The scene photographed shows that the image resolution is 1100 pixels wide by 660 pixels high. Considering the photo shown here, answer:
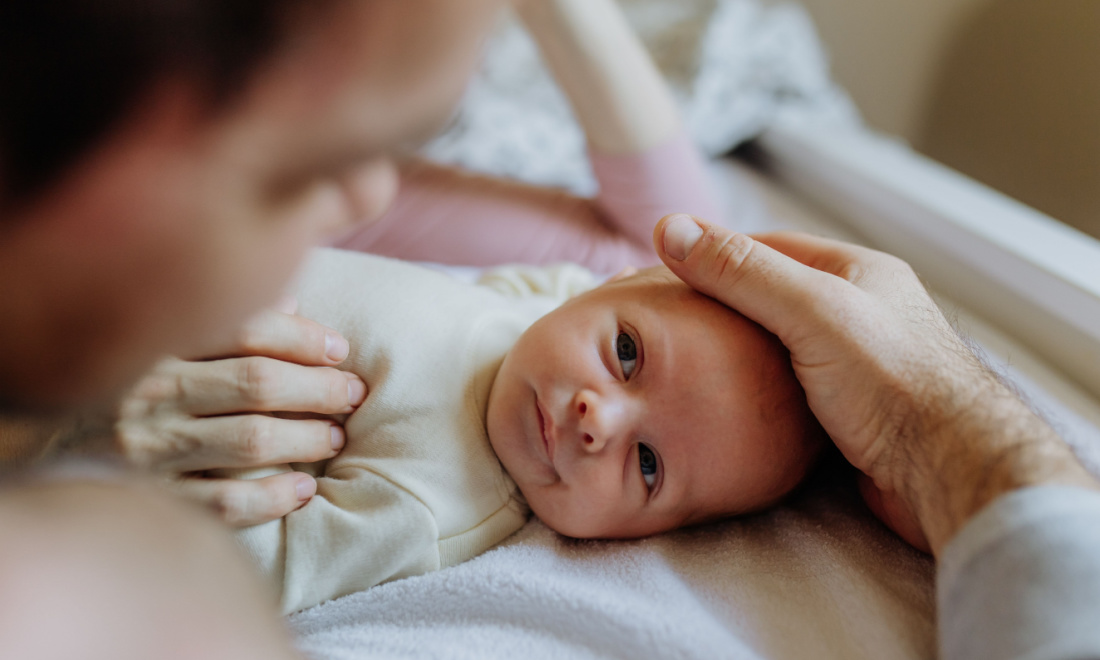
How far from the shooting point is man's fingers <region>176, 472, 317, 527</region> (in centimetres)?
67

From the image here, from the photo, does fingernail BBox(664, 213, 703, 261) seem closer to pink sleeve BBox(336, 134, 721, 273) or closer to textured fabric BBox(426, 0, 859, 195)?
pink sleeve BBox(336, 134, 721, 273)

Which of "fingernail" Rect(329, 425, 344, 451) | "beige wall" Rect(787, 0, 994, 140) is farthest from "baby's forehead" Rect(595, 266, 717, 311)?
"beige wall" Rect(787, 0, 994, 140)

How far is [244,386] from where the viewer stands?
699mm

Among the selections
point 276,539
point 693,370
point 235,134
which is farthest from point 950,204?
point 235,134

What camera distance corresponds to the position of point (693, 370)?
0.74 meters

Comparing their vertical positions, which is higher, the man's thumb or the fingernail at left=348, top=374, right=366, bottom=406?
the man's thumb

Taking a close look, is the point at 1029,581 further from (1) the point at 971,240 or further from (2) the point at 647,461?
(1) the point at 971,240

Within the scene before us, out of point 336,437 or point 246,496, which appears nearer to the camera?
point 246,496

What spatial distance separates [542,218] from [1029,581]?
95 cm

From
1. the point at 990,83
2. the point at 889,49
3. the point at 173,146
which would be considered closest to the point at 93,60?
the point at 173,146

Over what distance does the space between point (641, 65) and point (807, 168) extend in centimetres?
57

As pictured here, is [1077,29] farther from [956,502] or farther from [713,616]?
[713,616]

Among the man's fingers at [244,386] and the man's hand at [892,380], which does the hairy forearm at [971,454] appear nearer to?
the man's hand at [892,380]

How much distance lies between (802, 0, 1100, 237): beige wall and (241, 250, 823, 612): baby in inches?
62.1
